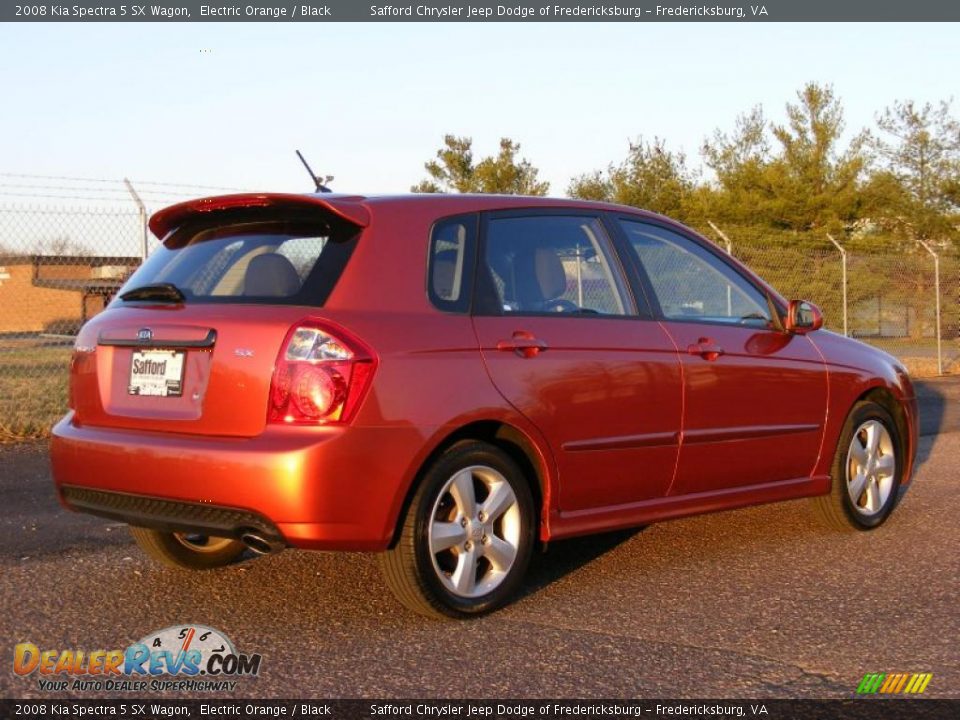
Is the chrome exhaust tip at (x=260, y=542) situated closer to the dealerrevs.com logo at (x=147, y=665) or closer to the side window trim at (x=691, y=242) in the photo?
the dealerrevs.com logo at (x=147, y=665)

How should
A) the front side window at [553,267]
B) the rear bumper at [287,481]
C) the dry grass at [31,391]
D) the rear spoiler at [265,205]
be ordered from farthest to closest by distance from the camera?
the dry grass at [31,391] → the front side window at [553,267] → the rear spoiler at [265,205] → the rear bumper at [287,481]

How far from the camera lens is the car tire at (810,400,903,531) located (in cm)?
632

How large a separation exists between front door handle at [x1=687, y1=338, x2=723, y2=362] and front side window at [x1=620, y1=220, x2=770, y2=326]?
146mm

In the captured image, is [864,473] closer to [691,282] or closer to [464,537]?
[691,282]

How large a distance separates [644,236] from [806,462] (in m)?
1.43

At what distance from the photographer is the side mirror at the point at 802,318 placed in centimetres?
612

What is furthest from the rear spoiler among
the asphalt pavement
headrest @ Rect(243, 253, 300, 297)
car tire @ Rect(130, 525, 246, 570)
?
the asphalt pavement

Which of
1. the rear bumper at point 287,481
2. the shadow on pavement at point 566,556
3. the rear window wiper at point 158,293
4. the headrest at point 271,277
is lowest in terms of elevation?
the shadow on pavement at point 566,556

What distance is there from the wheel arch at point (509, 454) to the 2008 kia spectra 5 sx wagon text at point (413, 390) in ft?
0.04

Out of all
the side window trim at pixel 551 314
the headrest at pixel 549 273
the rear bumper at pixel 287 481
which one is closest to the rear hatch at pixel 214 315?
the rear bumper at pixel 287 481

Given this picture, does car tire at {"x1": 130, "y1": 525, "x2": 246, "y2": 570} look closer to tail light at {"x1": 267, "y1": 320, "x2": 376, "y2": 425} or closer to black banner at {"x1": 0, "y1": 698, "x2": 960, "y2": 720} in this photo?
tail light at {"x1": 267, "y1": 320, "x2": 376, "y2": 425}

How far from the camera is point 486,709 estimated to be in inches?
141

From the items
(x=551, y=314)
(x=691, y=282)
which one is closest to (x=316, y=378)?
(x=551, y=314)

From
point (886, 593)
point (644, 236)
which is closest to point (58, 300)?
point (644, 236)
